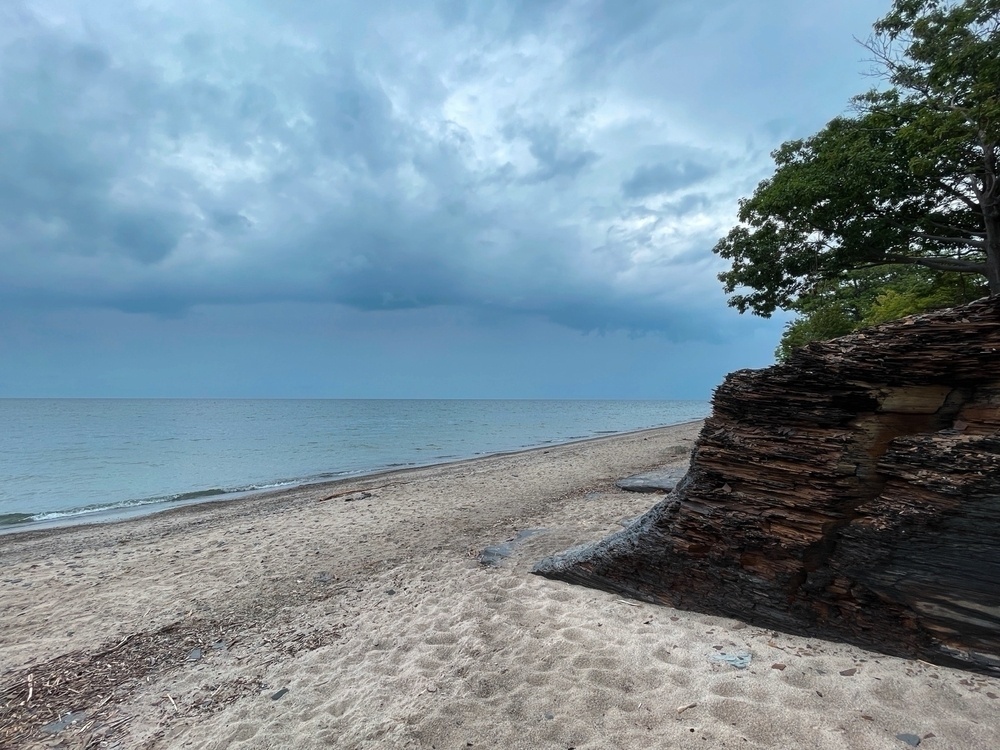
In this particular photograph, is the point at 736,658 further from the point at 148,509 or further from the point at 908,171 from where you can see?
the point at 148,509

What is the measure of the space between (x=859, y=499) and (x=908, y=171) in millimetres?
13614

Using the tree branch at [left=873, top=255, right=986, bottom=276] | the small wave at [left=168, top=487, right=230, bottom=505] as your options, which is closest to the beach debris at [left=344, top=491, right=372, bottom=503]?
the small wave at [left=168, top=487, right=230, bottom=505]

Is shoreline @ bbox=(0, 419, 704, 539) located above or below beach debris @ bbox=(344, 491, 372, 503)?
below

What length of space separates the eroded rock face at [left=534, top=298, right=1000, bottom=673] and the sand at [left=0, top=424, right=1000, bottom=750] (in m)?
0.29

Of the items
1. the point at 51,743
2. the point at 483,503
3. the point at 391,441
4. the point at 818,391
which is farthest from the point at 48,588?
the point at 391,441

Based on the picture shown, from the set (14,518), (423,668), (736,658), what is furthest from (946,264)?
(14,518)

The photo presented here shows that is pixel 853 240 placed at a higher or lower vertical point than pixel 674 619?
higher

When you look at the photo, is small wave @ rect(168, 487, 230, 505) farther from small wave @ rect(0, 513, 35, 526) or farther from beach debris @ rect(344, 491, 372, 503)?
beach debris @ rect(344, 491, 372, 503)

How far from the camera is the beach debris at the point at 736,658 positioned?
4.14 metres

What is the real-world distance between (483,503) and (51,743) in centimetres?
955

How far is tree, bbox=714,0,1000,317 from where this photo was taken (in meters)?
11.6

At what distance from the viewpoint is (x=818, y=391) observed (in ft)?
15.4

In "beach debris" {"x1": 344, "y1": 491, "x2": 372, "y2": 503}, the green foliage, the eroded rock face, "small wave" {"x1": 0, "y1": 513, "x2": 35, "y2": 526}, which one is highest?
the green foliage

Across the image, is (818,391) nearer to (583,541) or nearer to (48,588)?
(583,541)
